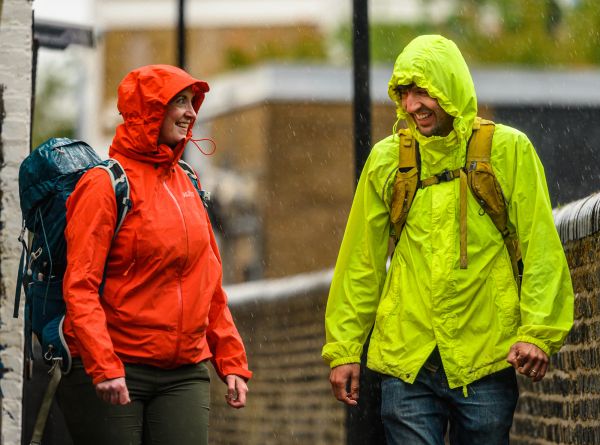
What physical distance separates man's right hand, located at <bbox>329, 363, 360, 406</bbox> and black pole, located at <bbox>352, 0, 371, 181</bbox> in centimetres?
297

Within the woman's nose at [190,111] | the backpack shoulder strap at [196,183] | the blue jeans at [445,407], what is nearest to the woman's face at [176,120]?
the woman's nose at [190,111]

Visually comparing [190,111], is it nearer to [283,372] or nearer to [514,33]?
Result: [283,372]

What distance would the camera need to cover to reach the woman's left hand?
5.38 m

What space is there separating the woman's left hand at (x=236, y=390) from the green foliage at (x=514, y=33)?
46.5 m

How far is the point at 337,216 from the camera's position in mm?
35781

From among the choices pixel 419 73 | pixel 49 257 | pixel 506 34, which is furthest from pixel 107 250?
pixel 506 34

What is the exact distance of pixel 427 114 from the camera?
534 centimetres

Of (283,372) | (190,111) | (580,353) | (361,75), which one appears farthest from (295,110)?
(190,111)

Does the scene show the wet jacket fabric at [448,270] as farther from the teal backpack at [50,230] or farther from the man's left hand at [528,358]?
the teal backpack at [50,230]

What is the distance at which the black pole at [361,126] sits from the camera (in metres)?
7.11

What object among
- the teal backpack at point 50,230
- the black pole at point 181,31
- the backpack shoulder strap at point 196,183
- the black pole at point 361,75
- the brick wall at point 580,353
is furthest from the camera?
the black pole at point 181,31

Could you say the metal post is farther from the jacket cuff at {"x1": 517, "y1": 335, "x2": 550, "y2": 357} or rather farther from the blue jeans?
the jacket cuff at {"x1": 517, "y1": 335, "x2": 550, "y2": 357}

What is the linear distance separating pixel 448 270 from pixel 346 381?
22.5 inches

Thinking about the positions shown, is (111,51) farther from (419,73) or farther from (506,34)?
(419,73)
